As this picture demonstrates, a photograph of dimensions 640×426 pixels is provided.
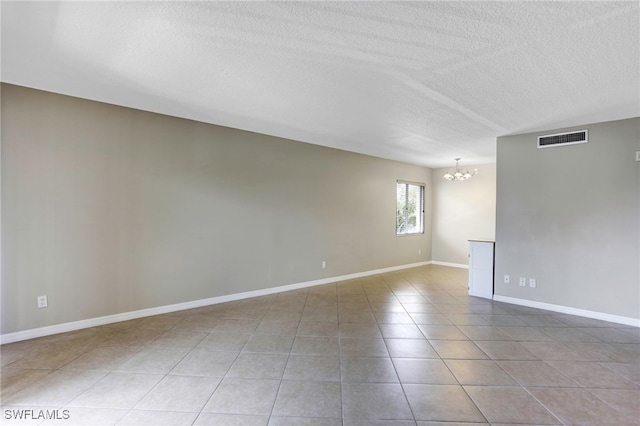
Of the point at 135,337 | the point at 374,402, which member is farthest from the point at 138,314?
the point at 374,402

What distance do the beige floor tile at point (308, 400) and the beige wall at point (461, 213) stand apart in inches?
238

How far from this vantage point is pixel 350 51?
212 centimetres

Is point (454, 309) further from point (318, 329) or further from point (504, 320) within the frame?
point (318, 329)

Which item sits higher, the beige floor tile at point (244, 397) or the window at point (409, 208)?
the window at point (409, 208)

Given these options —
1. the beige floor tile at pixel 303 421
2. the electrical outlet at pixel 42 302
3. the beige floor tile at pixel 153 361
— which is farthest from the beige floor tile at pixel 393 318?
the electrical outlet at pixel 42 302

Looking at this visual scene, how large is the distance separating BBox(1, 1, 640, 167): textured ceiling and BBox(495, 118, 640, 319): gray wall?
0.50 metres

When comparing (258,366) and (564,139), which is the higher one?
(564,139)

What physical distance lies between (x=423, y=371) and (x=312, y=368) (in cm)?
93

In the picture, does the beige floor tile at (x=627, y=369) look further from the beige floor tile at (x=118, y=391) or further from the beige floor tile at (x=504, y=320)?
the beige floor tile at (x=118, y=391)

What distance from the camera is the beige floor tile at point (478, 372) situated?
2.23 m

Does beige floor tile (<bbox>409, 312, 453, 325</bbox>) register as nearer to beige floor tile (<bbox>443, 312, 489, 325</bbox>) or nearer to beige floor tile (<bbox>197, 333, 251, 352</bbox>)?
beige floor tile (<bbox>443, 312, 489, 325</bbox>)

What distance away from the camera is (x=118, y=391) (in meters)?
2.07

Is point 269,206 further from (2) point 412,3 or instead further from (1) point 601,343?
(1) point 601,343

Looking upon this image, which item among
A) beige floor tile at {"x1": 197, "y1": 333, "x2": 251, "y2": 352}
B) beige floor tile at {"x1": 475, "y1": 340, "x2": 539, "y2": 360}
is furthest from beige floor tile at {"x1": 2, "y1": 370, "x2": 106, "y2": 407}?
beige floor tile at {"x1": 475, "y1": 340, "x2": 539, "y2": 360}
